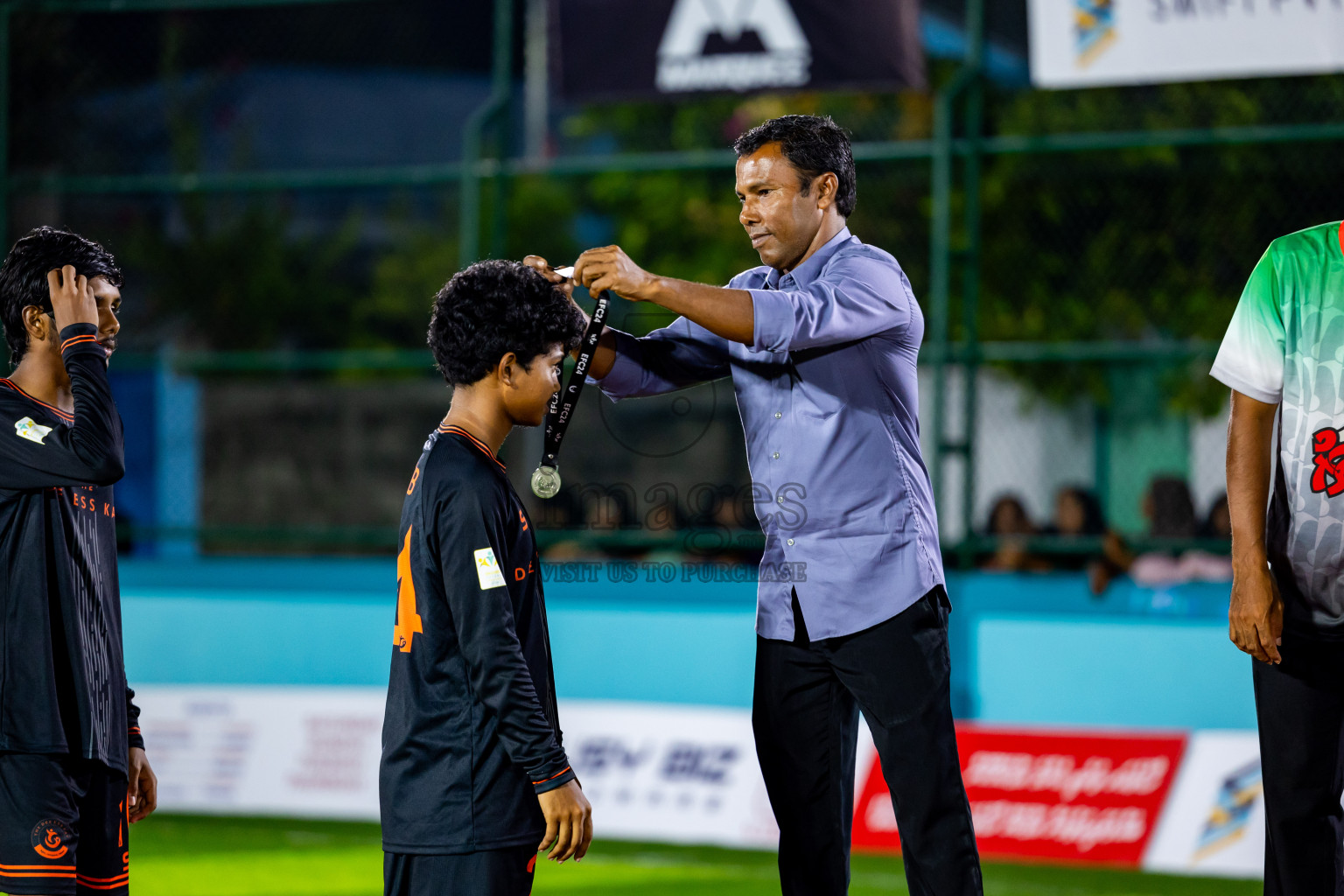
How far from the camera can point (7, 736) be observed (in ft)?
11.3

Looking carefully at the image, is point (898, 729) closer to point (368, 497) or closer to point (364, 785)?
point (364, 785)

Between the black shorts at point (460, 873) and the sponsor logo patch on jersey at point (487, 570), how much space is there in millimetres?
524

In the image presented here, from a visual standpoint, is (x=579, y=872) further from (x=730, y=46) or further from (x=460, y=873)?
(x=730, y=46)

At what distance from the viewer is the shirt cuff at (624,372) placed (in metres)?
3.97

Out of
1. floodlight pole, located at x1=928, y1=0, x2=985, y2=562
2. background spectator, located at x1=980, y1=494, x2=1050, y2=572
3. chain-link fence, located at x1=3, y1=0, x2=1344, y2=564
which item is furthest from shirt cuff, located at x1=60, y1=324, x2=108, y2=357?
background spectator, located at x1=980, y1=494, x2=1050, y2=572

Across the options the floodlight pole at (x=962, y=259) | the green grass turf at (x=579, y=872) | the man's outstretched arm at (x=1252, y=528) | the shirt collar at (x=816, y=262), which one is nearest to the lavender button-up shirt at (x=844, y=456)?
the shirt collar at (x=816, y=262)

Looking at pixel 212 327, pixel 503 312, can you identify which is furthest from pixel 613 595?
pixel 212 327

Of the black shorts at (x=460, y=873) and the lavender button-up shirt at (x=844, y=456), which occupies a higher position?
the lavender button-up shirt at (x=844, y=456)

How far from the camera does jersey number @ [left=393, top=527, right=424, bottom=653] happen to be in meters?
3.09

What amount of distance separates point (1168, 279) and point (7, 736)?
11.0 meters

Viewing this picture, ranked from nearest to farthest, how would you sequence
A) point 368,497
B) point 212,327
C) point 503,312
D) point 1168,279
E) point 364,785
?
1. point 503,312
2. point 364,785
3. point 1168,279
4. point 212,327
5. point 368,497

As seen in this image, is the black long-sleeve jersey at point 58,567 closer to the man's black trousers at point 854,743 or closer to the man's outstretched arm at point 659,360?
the man's outstretched arm at point 659,360

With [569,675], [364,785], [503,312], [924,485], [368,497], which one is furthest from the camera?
[368,497]

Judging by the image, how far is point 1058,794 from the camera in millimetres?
6520
